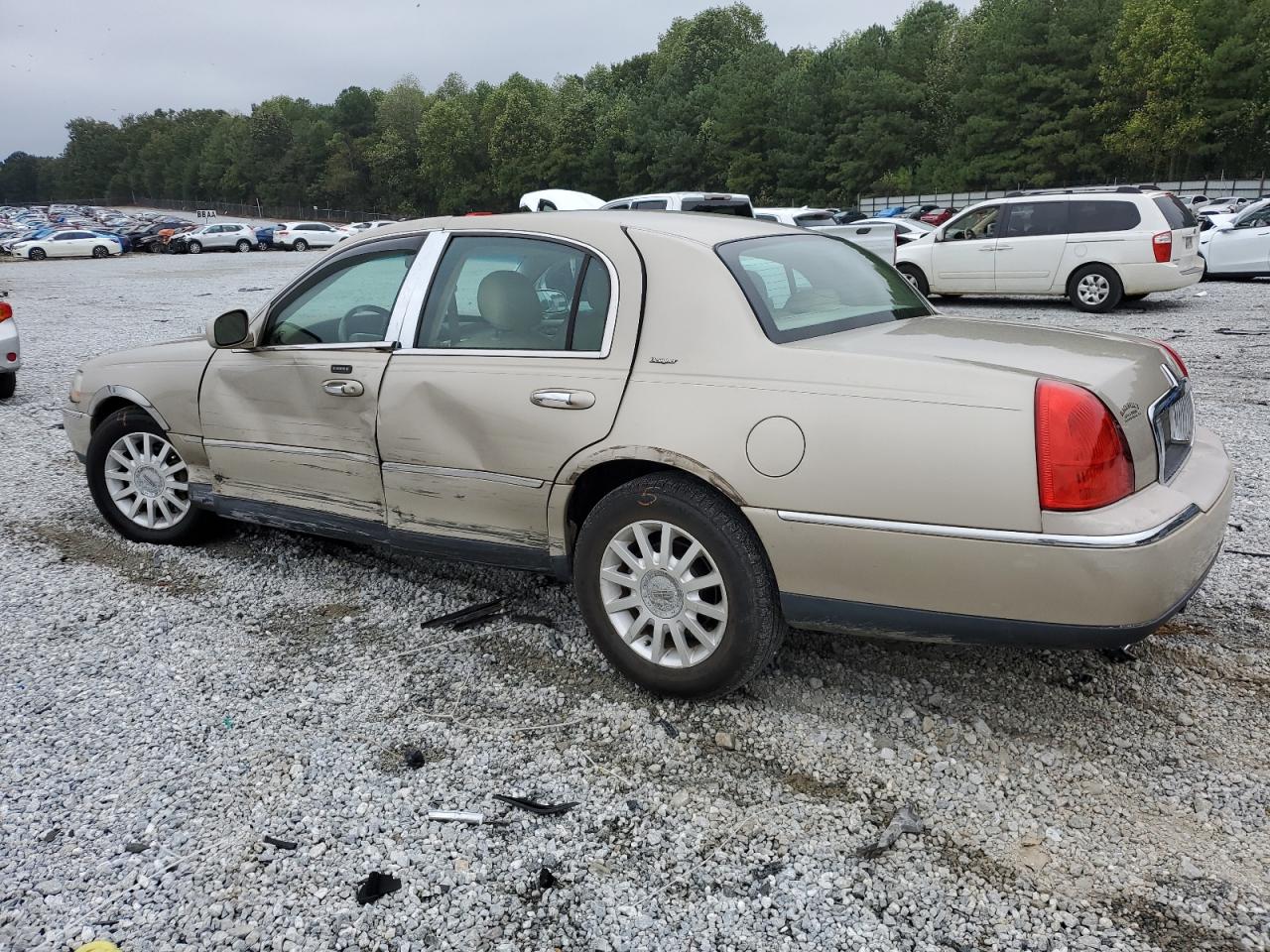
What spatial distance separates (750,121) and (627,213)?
69434 mm

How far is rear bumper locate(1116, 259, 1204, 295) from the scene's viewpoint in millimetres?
12883

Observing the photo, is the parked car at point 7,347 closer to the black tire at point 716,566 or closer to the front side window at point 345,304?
the front side window at point 345,304

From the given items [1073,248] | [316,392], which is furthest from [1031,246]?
[316,392]

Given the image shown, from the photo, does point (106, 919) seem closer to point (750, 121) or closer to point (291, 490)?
point (291, 490)

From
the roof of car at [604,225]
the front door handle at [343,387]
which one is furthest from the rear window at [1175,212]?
the front door handle at [343,387]

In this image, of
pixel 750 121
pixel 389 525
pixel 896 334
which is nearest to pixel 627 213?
pixel 896 334

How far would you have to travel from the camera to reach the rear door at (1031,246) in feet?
44.6

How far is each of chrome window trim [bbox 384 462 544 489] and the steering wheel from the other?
557 mm

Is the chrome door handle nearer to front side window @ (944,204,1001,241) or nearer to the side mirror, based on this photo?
the side mirror

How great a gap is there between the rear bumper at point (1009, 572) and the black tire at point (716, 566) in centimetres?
8

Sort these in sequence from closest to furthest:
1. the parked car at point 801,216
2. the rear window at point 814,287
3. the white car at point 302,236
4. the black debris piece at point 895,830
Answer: the black debris piece at point 895,830
the rear window at point 814,287
the parked car at point 801,216
the white car at point 302,236

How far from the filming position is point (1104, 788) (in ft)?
9.29

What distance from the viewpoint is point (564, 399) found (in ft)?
11.0

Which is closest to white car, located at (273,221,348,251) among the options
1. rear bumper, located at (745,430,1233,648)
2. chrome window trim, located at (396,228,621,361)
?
chrome window trim, located at (396,228,621,361)
